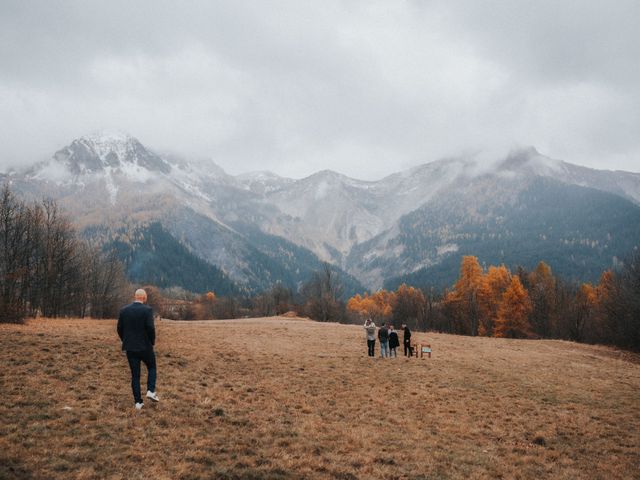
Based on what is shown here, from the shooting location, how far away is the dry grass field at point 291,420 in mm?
9578

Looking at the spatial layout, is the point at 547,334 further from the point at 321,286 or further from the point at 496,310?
the point at 321,286

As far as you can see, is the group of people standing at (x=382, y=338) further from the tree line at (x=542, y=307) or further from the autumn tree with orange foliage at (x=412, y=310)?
the autumn tree with orange foliage at (x=412, y=310)

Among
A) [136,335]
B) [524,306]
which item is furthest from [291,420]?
[524,306]

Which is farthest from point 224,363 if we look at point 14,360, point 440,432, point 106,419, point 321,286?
point 321,286

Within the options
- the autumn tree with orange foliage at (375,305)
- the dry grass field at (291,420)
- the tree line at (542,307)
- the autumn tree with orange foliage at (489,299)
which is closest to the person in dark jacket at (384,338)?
the dry grass field at (291,420)

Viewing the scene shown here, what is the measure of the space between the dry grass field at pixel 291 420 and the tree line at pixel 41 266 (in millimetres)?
23802

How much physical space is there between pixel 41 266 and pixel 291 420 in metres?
57.5

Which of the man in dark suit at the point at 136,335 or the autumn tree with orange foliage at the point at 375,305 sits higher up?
the man in dark suit at the point at 136,335

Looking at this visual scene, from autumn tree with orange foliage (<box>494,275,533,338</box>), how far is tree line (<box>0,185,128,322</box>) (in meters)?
81.3

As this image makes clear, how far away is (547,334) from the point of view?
83250 mm

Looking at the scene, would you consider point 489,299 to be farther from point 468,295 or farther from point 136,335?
point 136,335

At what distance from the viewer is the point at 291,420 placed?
13.5 metres

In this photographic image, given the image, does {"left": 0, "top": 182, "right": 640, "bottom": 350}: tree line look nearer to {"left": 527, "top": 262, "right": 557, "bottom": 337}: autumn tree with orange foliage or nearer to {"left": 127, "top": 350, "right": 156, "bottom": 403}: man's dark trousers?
{"left": 527, "top": 262, "right": 557, "bottom": 337}: autumn tree with orange foliage

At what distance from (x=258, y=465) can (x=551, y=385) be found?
825 inches
